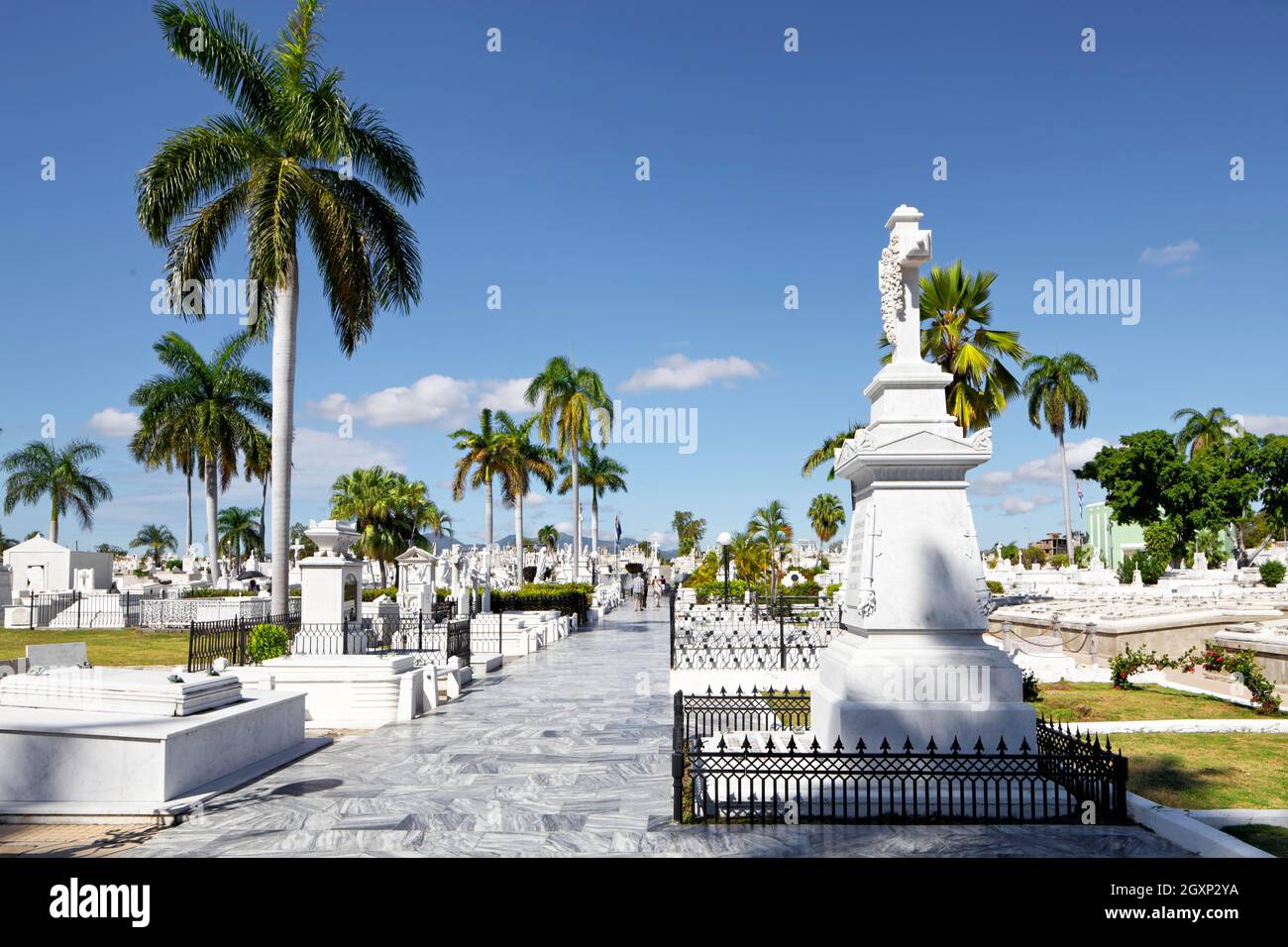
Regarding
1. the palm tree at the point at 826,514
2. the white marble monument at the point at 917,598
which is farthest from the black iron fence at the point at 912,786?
the palm tree at the point at 826,514

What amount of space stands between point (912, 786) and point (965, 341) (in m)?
19.5

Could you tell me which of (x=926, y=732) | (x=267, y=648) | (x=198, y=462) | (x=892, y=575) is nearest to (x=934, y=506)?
(x=892, y=575)

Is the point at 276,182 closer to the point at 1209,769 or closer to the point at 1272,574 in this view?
the point at 1209,769

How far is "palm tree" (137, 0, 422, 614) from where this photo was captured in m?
18.5

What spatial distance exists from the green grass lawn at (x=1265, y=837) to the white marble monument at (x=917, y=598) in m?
1.73

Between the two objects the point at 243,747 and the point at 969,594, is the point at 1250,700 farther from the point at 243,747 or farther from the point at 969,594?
the point at 243,747

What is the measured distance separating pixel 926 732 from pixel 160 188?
19005 mm

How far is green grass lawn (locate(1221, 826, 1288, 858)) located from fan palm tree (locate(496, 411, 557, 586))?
40.0 m

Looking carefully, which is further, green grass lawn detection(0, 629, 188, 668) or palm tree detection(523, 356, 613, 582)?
palm tree detection(523, 356, 613, 582)

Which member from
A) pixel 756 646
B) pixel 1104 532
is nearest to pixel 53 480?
pixel 756 646

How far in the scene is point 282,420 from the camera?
18.8 m

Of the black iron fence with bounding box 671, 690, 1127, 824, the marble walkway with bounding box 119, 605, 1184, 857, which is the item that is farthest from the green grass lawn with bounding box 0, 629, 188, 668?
the black iron fence with bounding box 671, 690, 1127, 824

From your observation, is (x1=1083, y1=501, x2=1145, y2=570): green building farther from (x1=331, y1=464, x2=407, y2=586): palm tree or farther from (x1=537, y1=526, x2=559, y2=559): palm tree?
(x1=331, y1=464, x2=407, y2=586): palm tree
